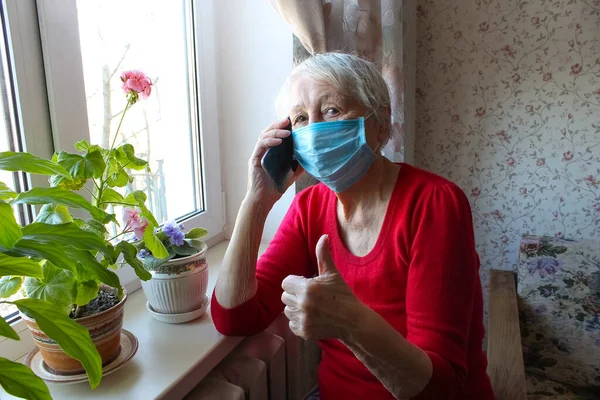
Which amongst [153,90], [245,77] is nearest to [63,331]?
[153,90]

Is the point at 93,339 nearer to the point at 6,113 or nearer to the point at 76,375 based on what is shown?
the point at 76,375

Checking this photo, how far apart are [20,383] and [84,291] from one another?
25 cm

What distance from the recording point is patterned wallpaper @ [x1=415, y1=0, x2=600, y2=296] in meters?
1.65

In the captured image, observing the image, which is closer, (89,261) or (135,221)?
(89,261)

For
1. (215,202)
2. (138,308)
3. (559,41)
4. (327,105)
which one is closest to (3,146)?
(138,308)

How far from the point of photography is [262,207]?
102 cm

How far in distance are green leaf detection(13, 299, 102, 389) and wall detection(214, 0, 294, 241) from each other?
990 millimetres

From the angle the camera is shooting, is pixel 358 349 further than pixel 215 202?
No

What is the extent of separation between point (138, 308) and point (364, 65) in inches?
32.3

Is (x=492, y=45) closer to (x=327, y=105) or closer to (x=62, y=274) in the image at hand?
(x=327, y=105)

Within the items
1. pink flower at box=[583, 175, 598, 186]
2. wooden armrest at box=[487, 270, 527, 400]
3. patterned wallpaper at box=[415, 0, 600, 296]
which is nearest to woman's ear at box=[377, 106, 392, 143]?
wooden armrest at box=[487, 270, 527, 400]

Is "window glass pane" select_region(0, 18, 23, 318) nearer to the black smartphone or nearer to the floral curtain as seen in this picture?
the black smartphone

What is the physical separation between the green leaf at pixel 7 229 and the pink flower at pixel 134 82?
17.2 inches

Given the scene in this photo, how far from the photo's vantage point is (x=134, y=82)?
828 millimetres
